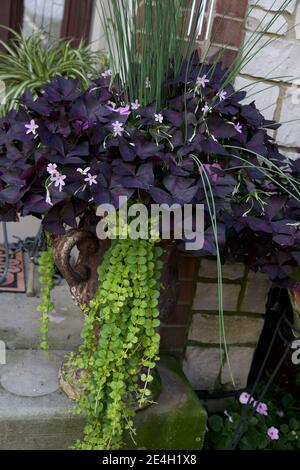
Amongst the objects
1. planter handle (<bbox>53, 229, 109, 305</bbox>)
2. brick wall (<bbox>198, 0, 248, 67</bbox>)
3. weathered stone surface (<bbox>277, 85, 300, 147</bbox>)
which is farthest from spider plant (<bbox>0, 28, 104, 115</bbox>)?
planter handle (<bbox>53, 229, 109, 305</bbox>)

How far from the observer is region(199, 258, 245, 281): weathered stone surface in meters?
2.07

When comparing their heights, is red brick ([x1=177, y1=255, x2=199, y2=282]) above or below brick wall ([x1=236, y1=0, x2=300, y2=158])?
below

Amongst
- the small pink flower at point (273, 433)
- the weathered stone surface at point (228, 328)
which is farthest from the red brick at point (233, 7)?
the small pink flower at point (273, 433)

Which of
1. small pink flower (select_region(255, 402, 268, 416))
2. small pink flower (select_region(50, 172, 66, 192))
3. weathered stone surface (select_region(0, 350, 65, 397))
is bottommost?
small pink flower (select_region(255, 402, 268, 416))

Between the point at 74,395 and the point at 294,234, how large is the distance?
85 cm

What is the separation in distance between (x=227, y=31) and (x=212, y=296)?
3.14 feet

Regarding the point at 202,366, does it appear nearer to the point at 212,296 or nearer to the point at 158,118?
the point at 212,296

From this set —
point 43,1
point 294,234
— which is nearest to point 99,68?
point 43,1

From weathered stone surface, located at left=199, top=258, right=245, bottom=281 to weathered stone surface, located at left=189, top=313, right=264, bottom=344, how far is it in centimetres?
16

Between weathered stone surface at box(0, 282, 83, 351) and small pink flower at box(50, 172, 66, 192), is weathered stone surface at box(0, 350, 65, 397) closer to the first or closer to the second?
weathered stone surface at box(0, 282, 83, 351)

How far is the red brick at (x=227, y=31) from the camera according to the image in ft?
6.18

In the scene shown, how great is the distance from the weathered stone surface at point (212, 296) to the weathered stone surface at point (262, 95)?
659mm

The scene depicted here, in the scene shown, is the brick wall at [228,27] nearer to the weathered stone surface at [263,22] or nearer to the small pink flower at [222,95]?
the weathered stone surface at [263,22]

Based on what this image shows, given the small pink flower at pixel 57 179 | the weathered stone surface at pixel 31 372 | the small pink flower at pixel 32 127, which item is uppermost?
the small pink flower at pixel 32 127
